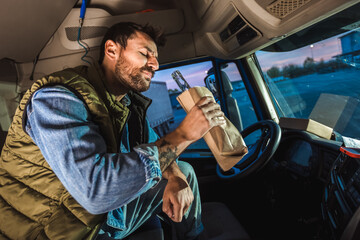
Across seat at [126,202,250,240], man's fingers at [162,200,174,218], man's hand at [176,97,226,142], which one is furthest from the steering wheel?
man's hand at [176,97,226,142]

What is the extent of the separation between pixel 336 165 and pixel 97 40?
2.29 m

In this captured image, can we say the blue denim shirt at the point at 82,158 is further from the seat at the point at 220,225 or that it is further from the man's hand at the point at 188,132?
the seat at the point at 220,225

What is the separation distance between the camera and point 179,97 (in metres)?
1.04

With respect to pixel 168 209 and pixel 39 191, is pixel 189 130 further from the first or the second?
pixel 39 191

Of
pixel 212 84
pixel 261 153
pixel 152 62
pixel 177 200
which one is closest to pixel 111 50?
pixel 152 62

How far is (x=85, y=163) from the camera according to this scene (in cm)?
68

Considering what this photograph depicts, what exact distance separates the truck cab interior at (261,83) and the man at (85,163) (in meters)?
0.27

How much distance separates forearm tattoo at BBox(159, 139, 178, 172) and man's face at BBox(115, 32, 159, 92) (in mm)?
574

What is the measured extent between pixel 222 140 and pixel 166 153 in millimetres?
308

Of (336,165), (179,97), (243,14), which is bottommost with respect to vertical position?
(336,165)

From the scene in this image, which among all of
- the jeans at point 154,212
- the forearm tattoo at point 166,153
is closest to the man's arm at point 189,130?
the forearm tattoo at point 166,153

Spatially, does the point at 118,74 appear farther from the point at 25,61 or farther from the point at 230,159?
the point at 25,61

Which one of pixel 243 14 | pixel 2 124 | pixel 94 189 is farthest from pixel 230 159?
pixel 2 124

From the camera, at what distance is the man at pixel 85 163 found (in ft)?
2.29
